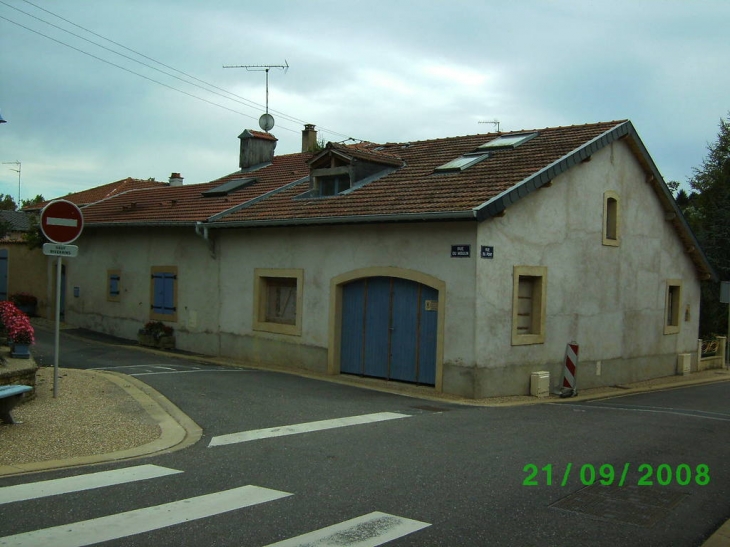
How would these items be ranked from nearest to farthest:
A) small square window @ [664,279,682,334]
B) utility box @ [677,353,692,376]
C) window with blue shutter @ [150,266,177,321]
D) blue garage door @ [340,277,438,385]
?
blue garage door @ [340,277,438,385] → window with blue shutter @ [150,266,177,321] → small square window @ [664,279,682,334] → utility box @ [677,353,692,376]

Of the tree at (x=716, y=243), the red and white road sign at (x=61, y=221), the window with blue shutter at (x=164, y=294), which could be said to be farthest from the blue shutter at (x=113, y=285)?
the tree at (x=716, y=243)

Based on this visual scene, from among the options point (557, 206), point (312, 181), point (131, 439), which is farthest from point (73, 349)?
point (557, 206)

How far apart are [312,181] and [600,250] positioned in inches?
269

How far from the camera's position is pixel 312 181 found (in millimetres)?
17328

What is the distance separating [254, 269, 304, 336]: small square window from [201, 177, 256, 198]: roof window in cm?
418

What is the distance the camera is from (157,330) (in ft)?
62.7

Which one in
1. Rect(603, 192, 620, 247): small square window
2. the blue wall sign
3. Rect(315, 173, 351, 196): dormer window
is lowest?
the blue wall sign

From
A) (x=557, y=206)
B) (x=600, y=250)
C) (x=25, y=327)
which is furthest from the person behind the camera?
(x=600, y=250)

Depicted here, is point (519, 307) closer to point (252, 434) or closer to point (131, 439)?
point (252, 434)

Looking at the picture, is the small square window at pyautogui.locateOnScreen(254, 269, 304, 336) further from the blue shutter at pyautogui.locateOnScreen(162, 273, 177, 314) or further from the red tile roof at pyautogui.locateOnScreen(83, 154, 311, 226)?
the blue shutter at pyautogui.locateOnScreen(162, 273, 177, 314)

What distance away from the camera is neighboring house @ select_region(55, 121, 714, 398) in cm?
1327

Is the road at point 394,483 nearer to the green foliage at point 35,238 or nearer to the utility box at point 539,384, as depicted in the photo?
the utility box at point 539,384

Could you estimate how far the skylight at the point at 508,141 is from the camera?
54.0 ft

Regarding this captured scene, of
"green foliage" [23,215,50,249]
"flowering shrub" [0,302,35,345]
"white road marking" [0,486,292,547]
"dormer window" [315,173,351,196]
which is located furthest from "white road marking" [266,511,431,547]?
"green foliage" [23,215,50,249]
